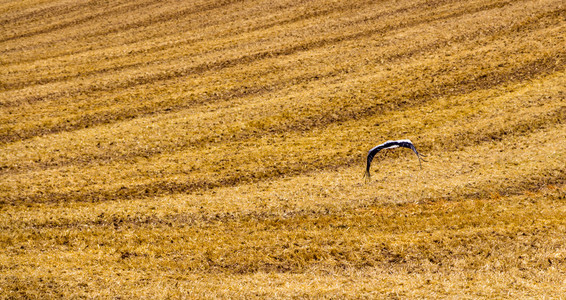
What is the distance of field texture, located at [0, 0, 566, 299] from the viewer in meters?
16.8

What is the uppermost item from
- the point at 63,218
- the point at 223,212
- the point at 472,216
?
the point at 63,218

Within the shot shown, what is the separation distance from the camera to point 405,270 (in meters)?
16.6

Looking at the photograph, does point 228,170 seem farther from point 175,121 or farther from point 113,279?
point 113,279

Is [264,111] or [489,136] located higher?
[264,111]

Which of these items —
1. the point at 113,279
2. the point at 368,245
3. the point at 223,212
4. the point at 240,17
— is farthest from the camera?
the point at 240,17

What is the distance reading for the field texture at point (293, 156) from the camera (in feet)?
55.1

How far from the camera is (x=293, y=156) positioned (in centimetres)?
2361

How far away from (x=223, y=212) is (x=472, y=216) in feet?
30.5

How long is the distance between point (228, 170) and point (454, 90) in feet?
42.1

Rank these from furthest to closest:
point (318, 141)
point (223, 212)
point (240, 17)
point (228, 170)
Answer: point (240, 17), point (318, 141), point (228, 170), point (223, 212)

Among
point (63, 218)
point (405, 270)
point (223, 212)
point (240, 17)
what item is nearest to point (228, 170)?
point (223, 212)

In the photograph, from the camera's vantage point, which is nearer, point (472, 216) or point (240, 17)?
point (472, 216)

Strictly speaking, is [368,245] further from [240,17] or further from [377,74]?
[240,17]

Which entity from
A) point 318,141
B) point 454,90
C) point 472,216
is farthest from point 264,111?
point 472,216
